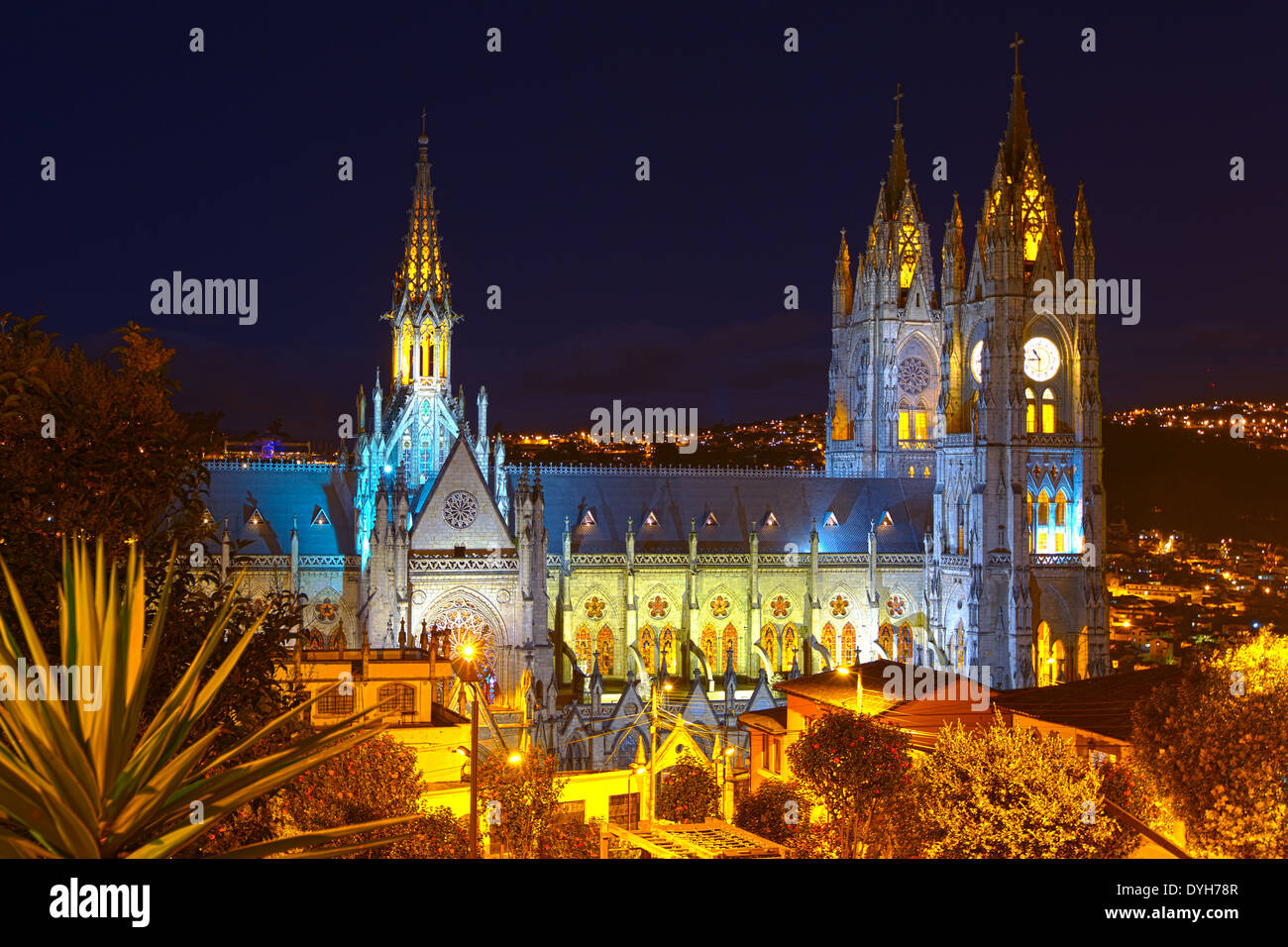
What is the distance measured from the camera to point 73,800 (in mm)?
9641

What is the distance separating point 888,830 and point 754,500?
3525cm

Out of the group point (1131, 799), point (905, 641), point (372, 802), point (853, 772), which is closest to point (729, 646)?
point (905, 641)

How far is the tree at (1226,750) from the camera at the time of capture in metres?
24.5

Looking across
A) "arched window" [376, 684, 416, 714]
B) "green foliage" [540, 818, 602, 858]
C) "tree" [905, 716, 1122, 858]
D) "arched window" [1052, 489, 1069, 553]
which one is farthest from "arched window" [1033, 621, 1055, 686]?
"tree" [905, 716, 1122, 858]

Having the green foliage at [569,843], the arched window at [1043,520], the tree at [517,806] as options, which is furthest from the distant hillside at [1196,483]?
the tree at [517,806]

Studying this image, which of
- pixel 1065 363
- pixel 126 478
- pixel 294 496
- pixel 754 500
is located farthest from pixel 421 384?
pixel 126 478

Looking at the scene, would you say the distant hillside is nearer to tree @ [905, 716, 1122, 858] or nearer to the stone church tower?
the stone church tower

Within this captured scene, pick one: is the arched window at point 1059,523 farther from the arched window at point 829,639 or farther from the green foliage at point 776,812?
the green foliage at point 776,812

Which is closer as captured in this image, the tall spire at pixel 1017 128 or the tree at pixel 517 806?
the tree at pixel 517 806

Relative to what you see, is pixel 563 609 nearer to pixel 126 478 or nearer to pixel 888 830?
pixel 888 830

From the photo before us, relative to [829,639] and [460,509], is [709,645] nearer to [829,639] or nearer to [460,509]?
[829,639]

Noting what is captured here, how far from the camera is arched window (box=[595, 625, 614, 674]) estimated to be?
198 feet

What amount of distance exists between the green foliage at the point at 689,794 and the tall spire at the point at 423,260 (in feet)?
87.0

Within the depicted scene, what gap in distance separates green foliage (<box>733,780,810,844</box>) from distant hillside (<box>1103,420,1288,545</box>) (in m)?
76.8
